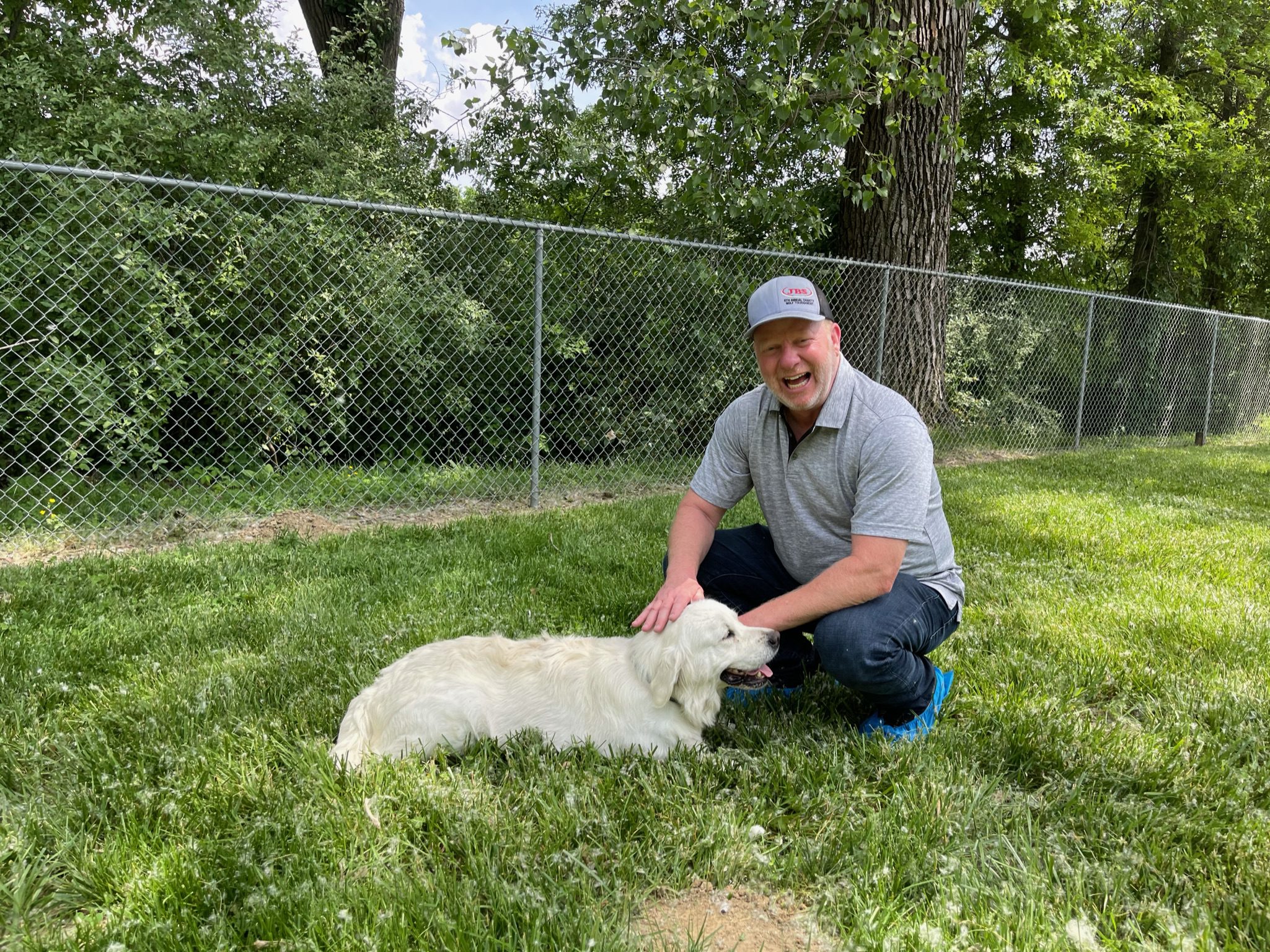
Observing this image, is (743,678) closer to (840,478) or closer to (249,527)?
(840,478)

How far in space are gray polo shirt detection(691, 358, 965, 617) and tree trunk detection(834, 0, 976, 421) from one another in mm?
6182

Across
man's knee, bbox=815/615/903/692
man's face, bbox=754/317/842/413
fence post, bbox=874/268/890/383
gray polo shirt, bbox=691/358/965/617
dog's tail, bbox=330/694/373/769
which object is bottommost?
dog's tail, bbox=330/694/373/769

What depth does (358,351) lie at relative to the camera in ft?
22.5

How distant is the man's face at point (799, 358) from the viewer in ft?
8.71

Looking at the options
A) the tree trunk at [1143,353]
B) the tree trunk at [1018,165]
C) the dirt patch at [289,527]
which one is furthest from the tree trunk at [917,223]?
the dirt patch at [289,527]

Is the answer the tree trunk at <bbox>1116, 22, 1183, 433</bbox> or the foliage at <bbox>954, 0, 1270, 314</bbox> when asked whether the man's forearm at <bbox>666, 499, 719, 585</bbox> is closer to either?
the tree trunk at <bbox>1116, 22, 1183, 433</bbox>

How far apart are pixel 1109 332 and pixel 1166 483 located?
16.1 ft

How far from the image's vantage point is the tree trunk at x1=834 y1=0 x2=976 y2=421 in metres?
8.63

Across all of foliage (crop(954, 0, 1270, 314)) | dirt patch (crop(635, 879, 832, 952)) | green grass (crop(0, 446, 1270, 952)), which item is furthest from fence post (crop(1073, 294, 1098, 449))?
dirt patch (crop(635, 879, 832, 952))

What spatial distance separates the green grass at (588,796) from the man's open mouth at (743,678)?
21 cm

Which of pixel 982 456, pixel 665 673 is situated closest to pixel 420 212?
pixel 665 673

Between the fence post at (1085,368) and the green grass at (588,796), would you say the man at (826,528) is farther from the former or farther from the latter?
the fence post at (1085,368)

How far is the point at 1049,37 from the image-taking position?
1286cm

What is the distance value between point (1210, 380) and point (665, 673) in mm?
14173
